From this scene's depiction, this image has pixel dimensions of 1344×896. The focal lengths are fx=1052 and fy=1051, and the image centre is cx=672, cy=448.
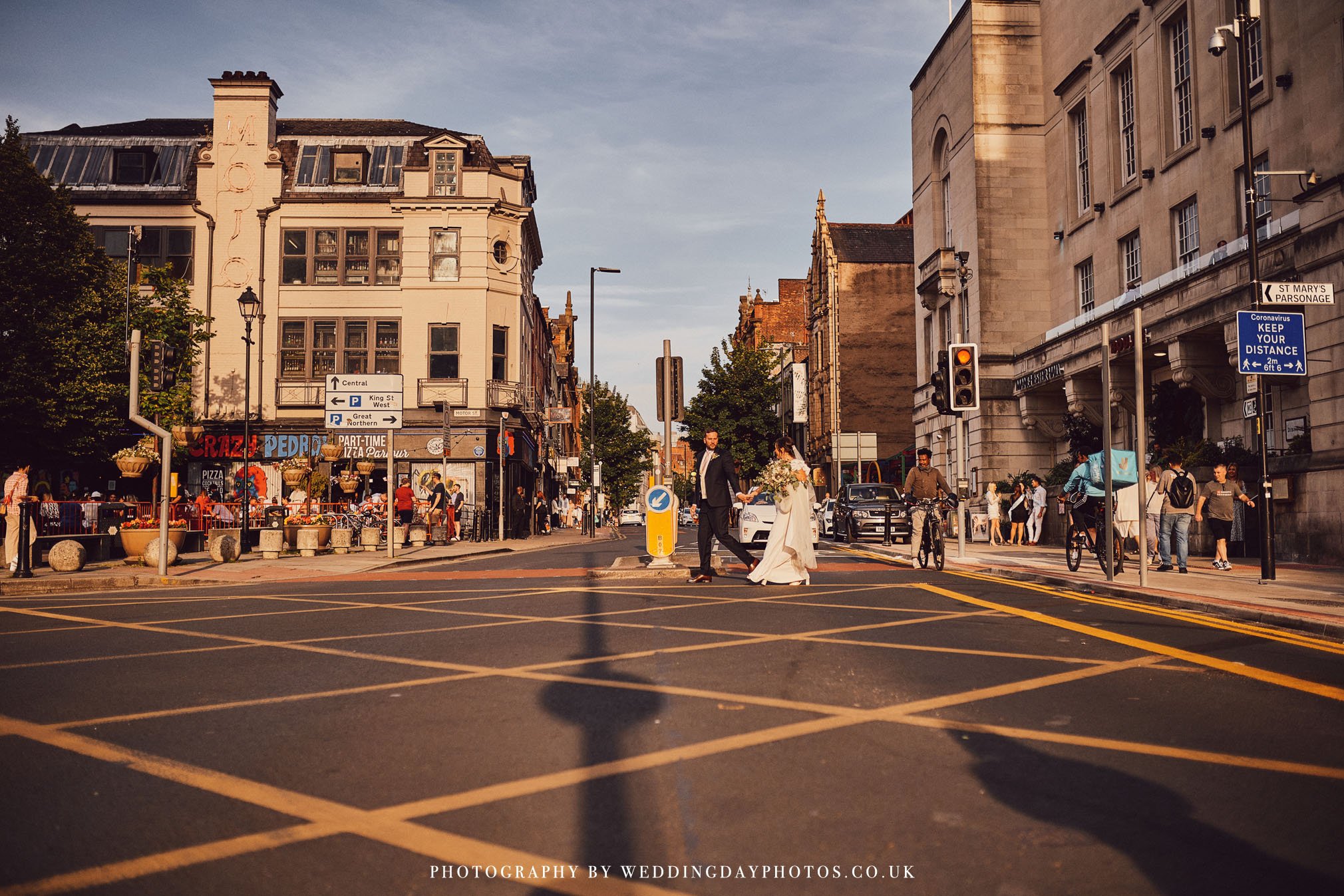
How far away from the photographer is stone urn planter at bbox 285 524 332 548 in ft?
70.9

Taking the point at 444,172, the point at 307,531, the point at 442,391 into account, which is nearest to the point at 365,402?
the point at 307,531

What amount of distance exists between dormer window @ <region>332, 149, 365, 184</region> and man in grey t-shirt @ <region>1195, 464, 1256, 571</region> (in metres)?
32.3

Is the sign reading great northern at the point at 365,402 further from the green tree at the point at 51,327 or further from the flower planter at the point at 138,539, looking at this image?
the green tree at the point at 51,327

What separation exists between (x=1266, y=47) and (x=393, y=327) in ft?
94.4

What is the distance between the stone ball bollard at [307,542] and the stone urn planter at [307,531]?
0.10 feet

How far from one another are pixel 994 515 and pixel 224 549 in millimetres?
20542

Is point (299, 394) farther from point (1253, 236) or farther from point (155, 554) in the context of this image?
point (1253, 236)

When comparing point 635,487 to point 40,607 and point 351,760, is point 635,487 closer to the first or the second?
point 40,607

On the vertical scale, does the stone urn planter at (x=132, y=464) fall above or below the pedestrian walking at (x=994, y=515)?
above

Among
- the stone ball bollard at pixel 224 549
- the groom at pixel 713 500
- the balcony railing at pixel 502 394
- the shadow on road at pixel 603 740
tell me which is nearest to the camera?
the shadow on road at pixel 603 740

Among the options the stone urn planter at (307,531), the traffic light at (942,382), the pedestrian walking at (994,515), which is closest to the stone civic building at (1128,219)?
the pedestrian walking at (994,515)

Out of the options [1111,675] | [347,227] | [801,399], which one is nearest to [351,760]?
[1111,675]

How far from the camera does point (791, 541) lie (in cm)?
1309

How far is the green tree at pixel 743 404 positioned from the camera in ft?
206
